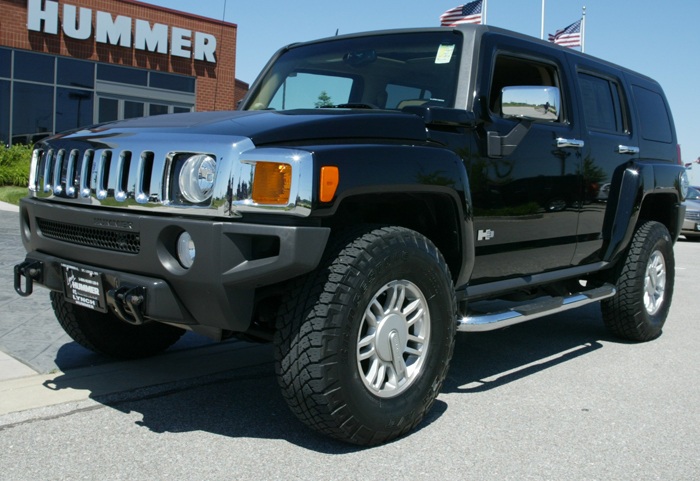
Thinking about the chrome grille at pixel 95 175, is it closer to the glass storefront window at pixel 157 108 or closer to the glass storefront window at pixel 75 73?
the glass storefront window at pixel 75 73

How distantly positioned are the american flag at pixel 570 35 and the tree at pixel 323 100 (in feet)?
57.5

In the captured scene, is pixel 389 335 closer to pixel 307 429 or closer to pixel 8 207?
pixel 307 429

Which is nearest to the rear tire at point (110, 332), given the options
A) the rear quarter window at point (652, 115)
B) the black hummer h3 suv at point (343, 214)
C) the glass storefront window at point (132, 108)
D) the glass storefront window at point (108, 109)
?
the black hummer h3 suv at point (343, 214)

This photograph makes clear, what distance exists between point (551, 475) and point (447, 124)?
171 centimetres

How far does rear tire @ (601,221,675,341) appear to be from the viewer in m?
5.29

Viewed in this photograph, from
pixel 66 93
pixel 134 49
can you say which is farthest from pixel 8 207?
pixel 134 49

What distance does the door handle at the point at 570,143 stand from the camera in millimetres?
4406

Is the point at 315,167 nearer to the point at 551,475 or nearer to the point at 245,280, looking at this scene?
the point at 245,280

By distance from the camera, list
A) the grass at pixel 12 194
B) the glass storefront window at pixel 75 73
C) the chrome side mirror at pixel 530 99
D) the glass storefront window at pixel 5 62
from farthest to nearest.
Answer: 1. the glass storefront window at pixel 75 73
2. the glass storefront window at pixel 5 62
3. the grass at pixel 12 194
4. the chrome side mirror at pixel 530 99

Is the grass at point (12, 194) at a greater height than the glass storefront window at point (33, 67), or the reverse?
the glass storefront window at point (33, 67)

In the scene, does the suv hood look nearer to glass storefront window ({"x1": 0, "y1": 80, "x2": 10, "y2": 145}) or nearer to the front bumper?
the front bumper

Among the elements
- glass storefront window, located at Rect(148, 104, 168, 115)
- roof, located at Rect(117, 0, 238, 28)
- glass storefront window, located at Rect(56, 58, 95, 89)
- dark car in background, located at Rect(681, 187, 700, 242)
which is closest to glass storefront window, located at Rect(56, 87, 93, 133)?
glass storefront window, located at Rect(56, 58, 95, 89)

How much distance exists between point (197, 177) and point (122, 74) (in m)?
18.9

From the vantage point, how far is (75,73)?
1953cm
